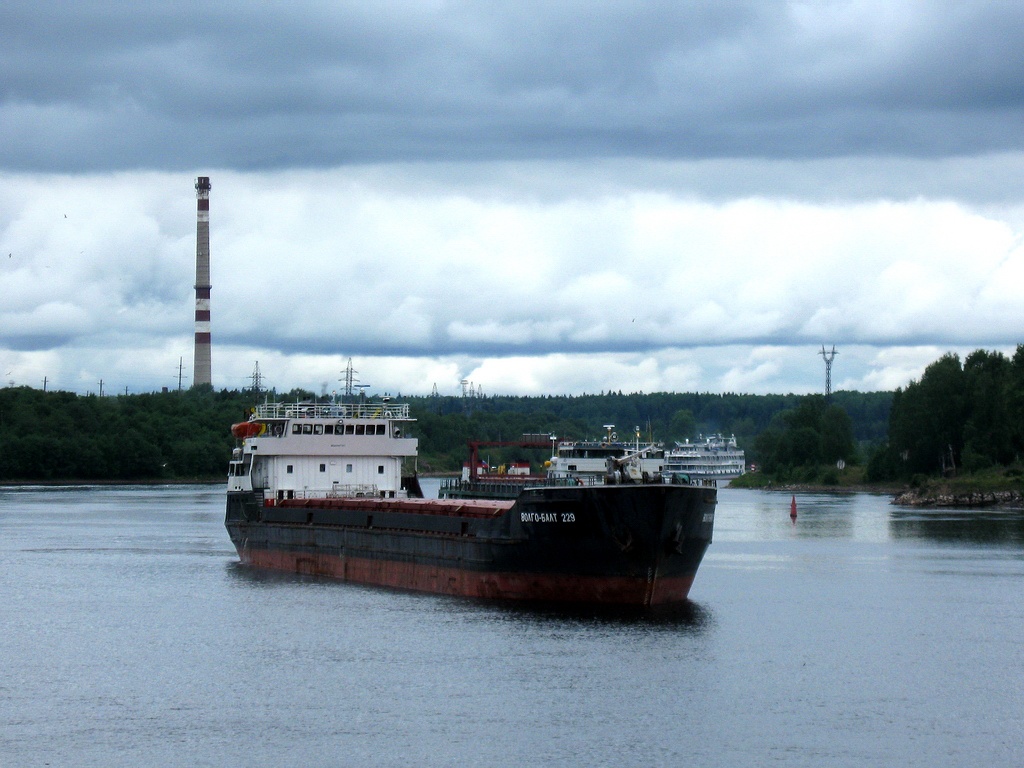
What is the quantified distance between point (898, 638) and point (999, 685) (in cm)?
646

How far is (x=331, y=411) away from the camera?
59.9m

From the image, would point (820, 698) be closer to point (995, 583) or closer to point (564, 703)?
point (564, 703)

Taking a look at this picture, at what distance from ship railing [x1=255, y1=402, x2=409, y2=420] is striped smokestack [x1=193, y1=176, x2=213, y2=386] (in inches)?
4977

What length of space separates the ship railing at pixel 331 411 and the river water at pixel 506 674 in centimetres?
799

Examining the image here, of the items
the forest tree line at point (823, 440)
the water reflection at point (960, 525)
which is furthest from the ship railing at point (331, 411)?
the forest tree line at point (823, 440)

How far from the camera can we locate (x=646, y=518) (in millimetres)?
39375

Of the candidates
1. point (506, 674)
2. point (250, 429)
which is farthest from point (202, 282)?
point (506, 674)

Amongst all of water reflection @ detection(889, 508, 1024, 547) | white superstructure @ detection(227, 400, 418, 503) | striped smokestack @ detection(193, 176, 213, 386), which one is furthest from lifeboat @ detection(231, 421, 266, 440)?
striped smokestack @ detection(193, 176, 213, 386)

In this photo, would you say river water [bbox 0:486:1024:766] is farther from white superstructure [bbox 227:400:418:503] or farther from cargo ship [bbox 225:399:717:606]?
white superstructure [bbox 227:400:418:503]

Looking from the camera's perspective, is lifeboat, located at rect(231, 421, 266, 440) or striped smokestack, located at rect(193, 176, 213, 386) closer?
lifeboat, located at rect(231, 421, 266, 440)

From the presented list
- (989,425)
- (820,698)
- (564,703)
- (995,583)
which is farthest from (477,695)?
(989,425)

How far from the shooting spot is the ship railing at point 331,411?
59750 millimetres

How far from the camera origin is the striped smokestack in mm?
182875

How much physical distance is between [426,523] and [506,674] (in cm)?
1495
